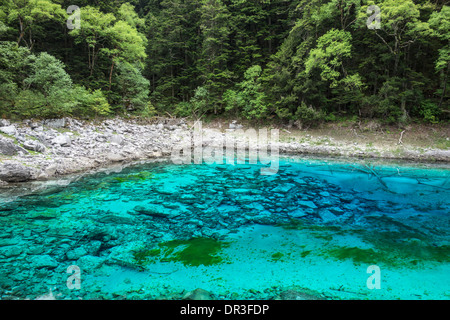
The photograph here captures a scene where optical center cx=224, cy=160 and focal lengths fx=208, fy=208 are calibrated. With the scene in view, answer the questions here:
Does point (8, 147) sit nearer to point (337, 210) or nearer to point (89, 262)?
point (89, 262)

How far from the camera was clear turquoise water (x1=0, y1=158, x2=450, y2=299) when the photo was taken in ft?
10.5

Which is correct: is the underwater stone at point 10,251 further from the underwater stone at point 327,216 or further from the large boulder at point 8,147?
the underwater stone at point 327,216

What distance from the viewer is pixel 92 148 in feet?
34.8

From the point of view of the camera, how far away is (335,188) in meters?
7.98

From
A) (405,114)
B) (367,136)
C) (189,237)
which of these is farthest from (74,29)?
(405,114)

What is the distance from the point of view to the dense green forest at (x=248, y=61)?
40.7 ft

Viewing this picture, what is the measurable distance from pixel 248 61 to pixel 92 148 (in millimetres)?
17515

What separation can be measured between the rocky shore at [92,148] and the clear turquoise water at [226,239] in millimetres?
1201

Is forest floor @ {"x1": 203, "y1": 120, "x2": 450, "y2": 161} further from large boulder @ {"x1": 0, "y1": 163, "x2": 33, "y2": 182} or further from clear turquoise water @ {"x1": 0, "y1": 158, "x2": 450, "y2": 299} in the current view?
large boulder @ {"x1": 0, "y1": 163, "x2": 33, "y2": 182}

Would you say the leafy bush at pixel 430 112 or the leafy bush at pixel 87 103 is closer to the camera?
the leafy bush at pixel 87 103

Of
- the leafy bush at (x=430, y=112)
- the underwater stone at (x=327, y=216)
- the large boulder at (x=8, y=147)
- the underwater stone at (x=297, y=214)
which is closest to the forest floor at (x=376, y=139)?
the leafy bush at (x=430, y=112)

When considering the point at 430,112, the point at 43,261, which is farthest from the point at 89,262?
the point at 430,112
